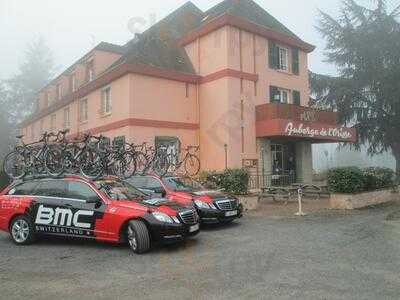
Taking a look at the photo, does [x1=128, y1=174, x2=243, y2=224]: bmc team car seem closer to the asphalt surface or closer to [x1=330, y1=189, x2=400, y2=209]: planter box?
the asphalt surface

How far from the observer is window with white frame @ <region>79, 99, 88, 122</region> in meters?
26.8

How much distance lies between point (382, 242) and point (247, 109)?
13.8 m

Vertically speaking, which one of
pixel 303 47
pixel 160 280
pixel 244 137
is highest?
pixel 303 47

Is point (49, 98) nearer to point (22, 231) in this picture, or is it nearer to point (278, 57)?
point (278, 57)

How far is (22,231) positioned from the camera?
10148 millimetres

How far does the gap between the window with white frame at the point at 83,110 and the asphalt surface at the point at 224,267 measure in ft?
54.7

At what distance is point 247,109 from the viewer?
22641mm

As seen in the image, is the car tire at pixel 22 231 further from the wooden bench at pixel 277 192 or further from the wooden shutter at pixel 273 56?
the wooden shutter at pixel 273 56

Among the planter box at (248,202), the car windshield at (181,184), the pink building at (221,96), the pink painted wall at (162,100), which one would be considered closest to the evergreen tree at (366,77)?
the pink building at (221,96)

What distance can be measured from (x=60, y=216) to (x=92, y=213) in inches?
35.5

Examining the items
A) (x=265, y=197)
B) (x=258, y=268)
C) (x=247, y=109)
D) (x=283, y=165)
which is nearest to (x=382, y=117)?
(x=283, y=165)

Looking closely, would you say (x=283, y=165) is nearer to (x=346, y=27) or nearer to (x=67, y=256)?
(x=346, y=27)

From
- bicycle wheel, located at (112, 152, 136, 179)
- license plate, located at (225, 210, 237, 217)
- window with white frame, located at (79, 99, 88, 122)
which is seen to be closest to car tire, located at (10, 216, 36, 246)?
bicycle wheel, located at (112, 152, 136, 179)

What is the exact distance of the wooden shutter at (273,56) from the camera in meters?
24.3
